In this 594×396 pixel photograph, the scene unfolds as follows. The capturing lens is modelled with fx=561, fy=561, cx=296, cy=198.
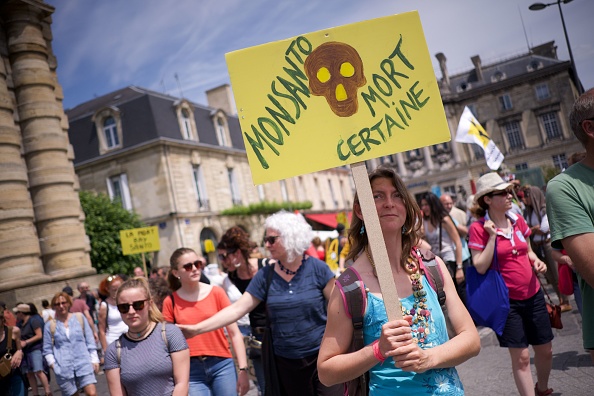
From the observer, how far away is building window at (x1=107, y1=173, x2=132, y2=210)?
104ft

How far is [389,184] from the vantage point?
2479 mm

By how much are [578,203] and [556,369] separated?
3369 millimetres

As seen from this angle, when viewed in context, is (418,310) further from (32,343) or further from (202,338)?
(32,343)

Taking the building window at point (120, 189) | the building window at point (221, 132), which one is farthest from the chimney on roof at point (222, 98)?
the building window at point (120, 189)

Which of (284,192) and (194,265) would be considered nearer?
(194,265)

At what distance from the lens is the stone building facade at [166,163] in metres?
30.8

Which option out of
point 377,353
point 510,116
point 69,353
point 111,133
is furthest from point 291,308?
point 510,116

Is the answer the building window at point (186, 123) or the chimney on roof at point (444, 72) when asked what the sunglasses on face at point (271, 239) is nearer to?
the building window at point (186, 123)

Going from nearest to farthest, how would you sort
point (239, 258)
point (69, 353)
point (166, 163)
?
point (239, 258)
point (69, 353)
point (166, 163)

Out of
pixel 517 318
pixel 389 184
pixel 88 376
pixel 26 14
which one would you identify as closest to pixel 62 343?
pixel 88 376

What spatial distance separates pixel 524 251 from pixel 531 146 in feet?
179

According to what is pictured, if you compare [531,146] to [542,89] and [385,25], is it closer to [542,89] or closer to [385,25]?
[542,89]

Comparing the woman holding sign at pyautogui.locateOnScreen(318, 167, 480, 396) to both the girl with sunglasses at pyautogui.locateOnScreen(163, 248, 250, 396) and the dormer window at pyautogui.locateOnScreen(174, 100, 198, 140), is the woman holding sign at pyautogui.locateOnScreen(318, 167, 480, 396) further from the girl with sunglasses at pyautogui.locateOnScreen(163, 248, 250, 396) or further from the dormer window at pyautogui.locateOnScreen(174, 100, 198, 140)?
the dormer window at pyautogui.locateOnScreen(174, 100, 198, 140)

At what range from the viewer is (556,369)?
5.14m
